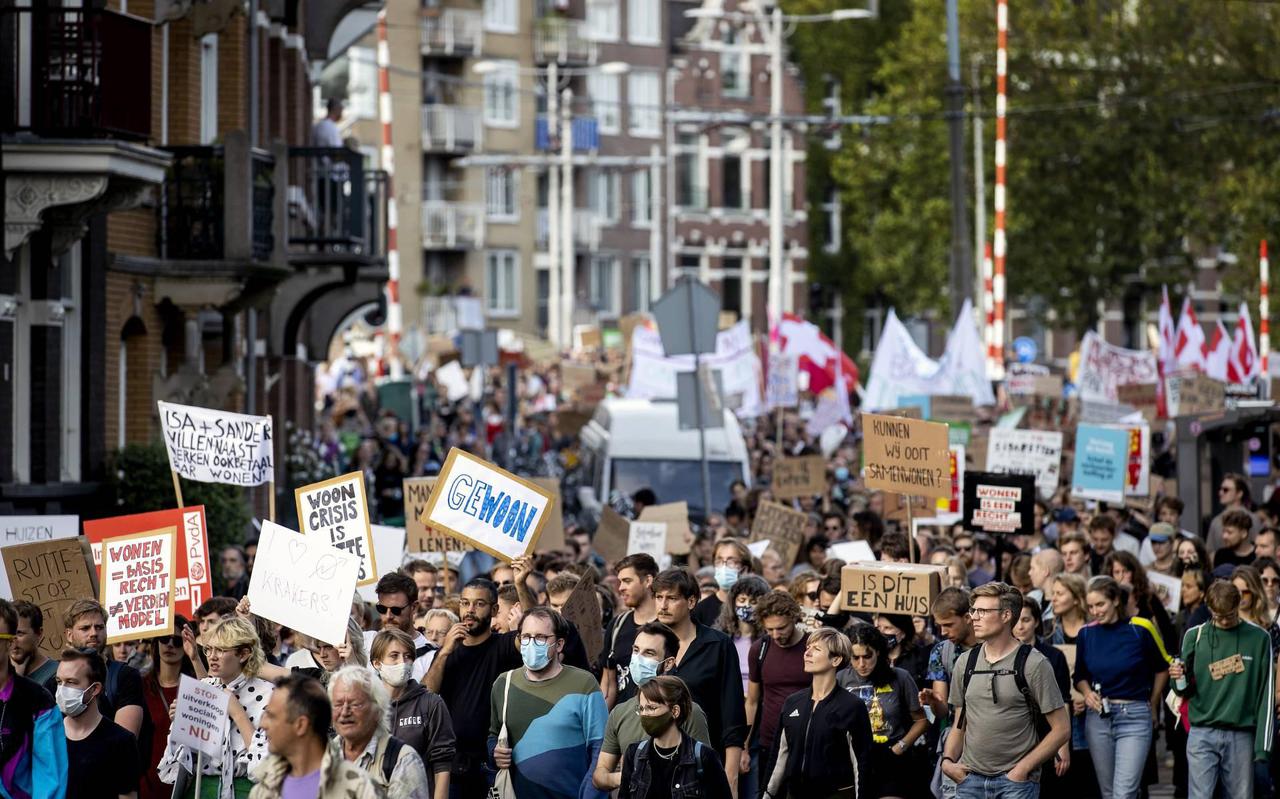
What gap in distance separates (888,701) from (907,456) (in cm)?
521

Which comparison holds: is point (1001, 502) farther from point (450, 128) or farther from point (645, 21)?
point (645, 21)

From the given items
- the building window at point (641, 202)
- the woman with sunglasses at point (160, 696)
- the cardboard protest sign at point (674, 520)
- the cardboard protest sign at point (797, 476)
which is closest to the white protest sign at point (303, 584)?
the woman with sunglasses at point (160, 696)

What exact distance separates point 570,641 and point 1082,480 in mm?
11078

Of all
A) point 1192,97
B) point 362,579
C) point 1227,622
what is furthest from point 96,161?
point 1192,97

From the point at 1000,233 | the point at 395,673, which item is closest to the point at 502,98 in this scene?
the point at 1000,233

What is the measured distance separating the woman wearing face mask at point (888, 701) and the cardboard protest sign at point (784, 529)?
6832 millimetres

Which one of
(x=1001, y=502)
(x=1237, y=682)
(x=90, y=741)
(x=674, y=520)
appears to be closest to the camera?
(x=90, y=741)

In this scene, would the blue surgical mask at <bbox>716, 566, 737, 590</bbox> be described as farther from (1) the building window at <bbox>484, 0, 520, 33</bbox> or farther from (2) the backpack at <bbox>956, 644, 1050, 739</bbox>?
(1) the building window at <bbox>484, 0, 520, 33</bbox>

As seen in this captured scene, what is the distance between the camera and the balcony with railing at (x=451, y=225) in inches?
2960

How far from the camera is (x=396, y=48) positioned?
73000 mm

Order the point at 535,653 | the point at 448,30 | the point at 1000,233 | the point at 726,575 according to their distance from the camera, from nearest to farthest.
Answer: the point at 535,653, the point at 726,575, the point at 1000,233, the point at 448,30

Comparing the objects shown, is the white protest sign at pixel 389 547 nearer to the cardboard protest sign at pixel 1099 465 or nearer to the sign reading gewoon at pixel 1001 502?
the sign reading gewoon at pixel 1001 502

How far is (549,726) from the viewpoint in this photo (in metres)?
11.0

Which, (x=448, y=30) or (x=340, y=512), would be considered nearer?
(x=340, y=512)
